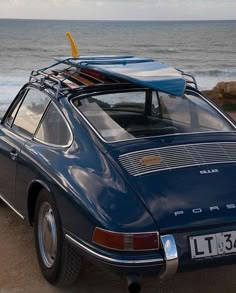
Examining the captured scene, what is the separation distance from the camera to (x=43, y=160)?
4117 millimetres

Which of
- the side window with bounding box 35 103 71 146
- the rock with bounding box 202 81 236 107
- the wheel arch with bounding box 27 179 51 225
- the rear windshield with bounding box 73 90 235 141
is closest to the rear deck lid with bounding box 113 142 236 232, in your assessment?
the rear windshield with bounding box 73 90 235 141

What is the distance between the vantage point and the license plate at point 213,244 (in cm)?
329

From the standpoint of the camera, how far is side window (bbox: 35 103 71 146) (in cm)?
419

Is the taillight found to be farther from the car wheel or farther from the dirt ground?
the dirt ground

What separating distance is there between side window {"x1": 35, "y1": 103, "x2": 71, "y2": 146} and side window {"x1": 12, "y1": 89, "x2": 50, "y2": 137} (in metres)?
0.13

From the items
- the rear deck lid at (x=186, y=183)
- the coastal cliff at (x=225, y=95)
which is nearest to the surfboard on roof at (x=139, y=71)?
the rear deck lid at (x=186, y=183)

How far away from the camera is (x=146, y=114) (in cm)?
455

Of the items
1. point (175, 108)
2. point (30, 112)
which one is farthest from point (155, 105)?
point (30, 112)

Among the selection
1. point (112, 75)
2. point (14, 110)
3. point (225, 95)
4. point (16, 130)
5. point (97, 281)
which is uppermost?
point (112, 75)

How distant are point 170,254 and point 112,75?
1.78m

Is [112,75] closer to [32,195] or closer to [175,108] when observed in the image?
[175,108]

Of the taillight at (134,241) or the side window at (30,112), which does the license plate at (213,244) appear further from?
the side window at (30,112)

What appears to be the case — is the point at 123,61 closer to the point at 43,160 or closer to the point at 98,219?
the point at 43,160

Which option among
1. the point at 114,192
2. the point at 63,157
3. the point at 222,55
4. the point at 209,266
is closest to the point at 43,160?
the point at 63,157
